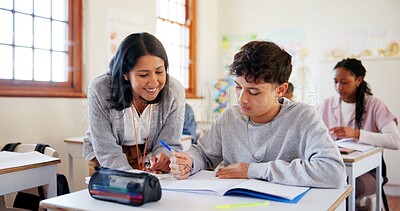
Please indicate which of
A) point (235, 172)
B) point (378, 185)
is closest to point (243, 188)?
point (235, 172)

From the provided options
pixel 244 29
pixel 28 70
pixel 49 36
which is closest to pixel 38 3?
pixel 49 36

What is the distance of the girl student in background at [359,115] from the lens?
241 cm

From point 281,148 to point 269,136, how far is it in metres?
0.06

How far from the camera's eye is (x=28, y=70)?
2.85m

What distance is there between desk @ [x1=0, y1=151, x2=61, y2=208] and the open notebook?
84cm

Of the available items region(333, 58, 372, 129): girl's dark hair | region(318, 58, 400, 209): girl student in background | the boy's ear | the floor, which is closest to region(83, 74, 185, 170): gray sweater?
the boy's ear

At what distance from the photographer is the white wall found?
409cm

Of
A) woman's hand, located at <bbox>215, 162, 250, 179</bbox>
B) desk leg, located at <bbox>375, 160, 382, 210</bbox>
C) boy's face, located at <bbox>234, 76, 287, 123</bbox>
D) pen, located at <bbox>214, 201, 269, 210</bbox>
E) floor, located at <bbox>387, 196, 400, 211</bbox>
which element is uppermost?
boy's face, located at <bbox>234, 76, 287, 123</bbox>

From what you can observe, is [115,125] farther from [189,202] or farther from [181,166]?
[189,202]

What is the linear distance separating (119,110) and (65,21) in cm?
177

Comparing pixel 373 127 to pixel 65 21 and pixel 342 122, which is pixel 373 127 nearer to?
pixel 342 122

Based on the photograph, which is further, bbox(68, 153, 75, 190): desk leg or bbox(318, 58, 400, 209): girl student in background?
bbox(68, 153, 75, 190): desk leg

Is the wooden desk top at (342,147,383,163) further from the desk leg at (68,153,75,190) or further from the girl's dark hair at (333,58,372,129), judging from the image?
the desk leg at (68,153,75,190)

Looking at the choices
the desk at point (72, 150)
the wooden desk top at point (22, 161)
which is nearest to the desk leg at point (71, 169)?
the desk at point (72, 150)
